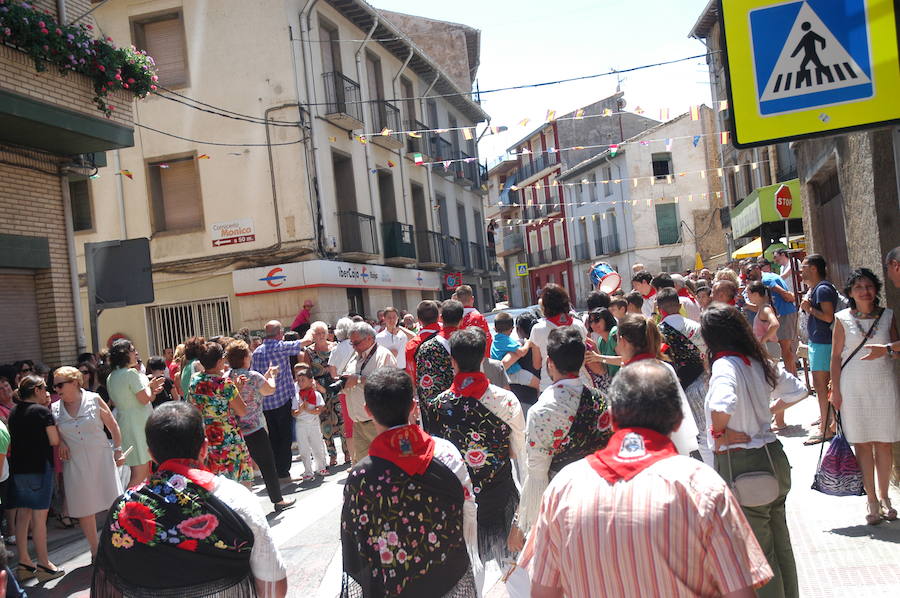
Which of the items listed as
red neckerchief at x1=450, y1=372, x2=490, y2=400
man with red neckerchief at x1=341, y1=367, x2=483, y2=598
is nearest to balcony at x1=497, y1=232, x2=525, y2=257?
red neckerchief at x1=450, y1=372, x2=490, y2=400

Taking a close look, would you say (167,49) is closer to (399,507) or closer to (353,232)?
(353,232)

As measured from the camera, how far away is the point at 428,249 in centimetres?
2823

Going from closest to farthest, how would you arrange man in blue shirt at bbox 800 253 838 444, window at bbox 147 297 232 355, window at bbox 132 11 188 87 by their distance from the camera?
man in blue shirt at bbox 800 253 838 444
window at bbox 147 297 232 355
window at bbox 132 11 188 87

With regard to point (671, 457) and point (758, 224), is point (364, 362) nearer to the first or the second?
point (671, 457)

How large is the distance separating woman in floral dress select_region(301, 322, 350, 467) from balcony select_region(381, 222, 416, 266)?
13.9 m

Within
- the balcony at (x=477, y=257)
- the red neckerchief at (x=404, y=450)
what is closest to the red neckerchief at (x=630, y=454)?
the red neckerchief at (x=404, y=450)

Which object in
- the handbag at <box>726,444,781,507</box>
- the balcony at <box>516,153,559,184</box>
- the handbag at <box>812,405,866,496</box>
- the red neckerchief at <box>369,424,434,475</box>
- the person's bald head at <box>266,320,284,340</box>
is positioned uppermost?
the balcony at <box>516,153,559,184</box>

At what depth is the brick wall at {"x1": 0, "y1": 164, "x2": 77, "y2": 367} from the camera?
11492 millimetres

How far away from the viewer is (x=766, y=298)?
901cm

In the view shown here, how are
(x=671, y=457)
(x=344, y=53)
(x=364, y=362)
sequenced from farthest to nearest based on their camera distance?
(x=344, y=53) < (x=364, y=362) < (x=671, y=457)

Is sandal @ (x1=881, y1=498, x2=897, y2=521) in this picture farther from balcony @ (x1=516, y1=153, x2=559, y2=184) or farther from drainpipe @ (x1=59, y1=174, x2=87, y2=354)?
balcony @ (x1=516, y1=153, x2=559, y2=184)

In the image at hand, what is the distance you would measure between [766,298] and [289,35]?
1450cm

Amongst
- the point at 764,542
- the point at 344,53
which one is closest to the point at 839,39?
the point at 764,542

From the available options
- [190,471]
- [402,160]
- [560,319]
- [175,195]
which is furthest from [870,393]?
[402,160]
